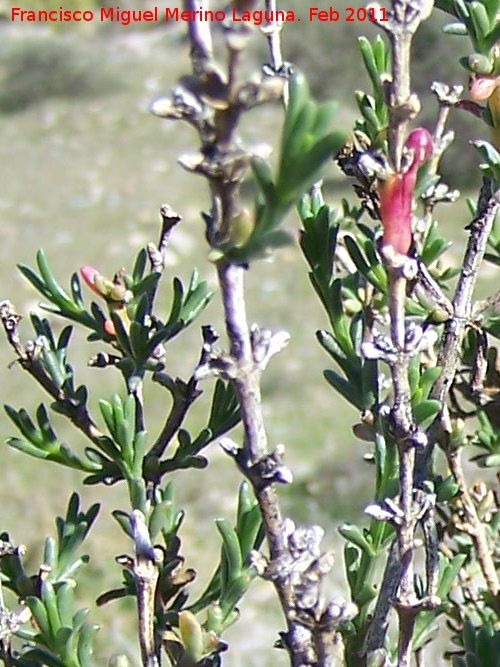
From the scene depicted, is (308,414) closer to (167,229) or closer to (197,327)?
(197,327)

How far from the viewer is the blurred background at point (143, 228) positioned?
4.10 metres

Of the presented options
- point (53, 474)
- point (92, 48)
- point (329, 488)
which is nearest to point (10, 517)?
point (53, 474)

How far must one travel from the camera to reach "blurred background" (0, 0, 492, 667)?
4.10 metres

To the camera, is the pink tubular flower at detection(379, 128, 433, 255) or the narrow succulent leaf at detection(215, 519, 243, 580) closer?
the pink tubular flower at detection(379, 128, 433, 255)

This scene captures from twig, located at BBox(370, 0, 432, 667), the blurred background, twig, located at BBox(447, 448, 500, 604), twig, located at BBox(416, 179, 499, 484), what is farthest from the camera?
the blurred background

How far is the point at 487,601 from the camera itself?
927 millimetres

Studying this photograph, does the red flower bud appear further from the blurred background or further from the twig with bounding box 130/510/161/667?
the blurred background

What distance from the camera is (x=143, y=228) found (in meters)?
6.99

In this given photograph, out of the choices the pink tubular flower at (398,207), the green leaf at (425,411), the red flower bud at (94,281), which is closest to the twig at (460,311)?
the green leaf at (425,411)

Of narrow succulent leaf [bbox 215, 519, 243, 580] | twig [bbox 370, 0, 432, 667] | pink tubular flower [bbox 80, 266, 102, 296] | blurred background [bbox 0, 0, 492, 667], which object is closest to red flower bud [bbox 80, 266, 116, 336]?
pink tubular flower [bbox 80, 266, 102, 296]

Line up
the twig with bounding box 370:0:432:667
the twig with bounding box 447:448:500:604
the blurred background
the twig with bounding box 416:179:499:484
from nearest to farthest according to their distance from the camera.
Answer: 1. the twig with bounding box 370:0:432:667
2. the twig with bounding box 416:179:499:484
3. the twig with bounding box 447:448:500:604
4. the blurred background

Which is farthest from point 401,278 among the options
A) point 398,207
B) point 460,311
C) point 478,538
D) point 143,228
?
point 143,228

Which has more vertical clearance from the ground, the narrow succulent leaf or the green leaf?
the green leaf

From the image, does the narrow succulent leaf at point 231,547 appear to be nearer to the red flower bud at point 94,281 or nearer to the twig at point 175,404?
the twig at point 175,404
